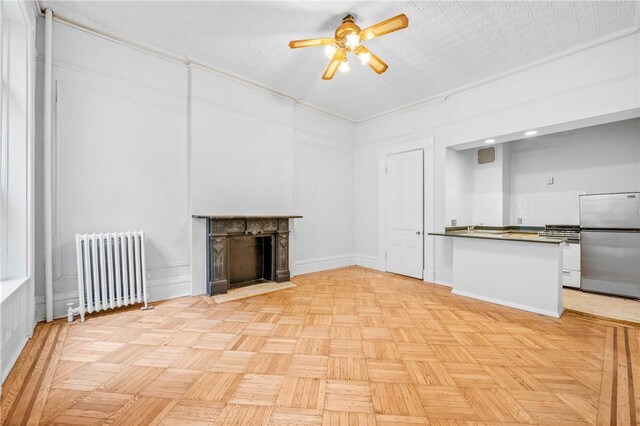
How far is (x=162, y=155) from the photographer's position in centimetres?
352

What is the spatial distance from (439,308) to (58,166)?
457 centimetres

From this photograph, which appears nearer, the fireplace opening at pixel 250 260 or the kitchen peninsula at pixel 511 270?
the kitchen peninsula at pixel 511 270

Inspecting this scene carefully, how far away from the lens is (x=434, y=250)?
4.57 meters

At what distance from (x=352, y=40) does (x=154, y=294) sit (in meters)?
3.72

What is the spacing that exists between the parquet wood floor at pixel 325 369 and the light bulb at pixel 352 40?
2837 mm

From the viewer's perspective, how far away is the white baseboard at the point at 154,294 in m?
A: 2.76

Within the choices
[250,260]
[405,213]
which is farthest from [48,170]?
[405,213]

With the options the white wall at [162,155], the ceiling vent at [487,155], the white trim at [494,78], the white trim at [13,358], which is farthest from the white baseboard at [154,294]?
the ceiling vent at [487,155]

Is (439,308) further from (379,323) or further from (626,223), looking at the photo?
(626,223)

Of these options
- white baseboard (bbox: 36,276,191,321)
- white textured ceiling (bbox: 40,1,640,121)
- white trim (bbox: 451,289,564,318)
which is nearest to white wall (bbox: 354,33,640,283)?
white textured ceiling (bbox: 40,1,640,121)

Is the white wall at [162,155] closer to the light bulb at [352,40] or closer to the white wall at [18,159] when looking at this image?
the white wall at [18,159]

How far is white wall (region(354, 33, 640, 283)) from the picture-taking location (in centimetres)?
300

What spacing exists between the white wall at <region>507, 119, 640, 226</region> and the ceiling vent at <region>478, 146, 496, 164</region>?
0.56m

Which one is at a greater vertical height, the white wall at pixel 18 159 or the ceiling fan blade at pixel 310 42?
the ceiling fan blade at pixel 310 42
